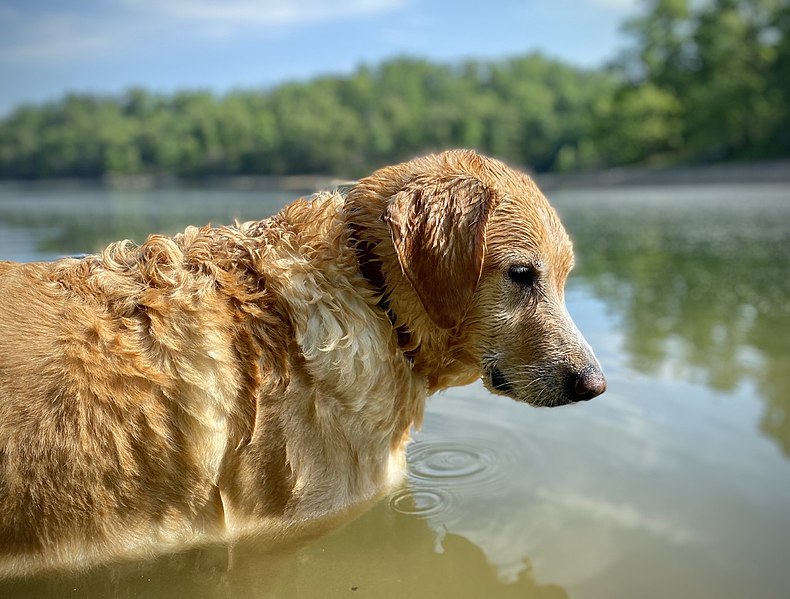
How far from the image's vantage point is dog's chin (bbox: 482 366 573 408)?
3756mm

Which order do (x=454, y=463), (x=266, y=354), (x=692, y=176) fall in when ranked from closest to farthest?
(x=266, y=354) < (x=454, y=463) < (x=692, y=176)

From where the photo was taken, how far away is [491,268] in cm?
372

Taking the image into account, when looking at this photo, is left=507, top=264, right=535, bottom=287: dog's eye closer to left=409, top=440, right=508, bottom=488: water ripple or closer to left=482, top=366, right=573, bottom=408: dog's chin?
left=482, top=366, right=573, bottom=408: dog's chin

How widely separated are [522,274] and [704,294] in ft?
25.7

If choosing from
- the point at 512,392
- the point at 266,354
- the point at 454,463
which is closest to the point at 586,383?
the point at 512,392

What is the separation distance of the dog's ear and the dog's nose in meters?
0.71

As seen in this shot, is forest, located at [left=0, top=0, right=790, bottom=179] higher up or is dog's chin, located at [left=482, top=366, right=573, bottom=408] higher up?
forest, located at [left=0, top=0, right=790, bottom=179]

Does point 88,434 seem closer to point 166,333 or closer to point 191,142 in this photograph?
point 166,333

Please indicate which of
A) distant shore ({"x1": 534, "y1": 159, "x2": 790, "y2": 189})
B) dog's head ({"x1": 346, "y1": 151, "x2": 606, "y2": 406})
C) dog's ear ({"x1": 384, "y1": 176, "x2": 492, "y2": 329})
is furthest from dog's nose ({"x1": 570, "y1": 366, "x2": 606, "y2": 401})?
distant shore ({"x1": 534, "y1": 159, "x2": 790, "y2": 189})

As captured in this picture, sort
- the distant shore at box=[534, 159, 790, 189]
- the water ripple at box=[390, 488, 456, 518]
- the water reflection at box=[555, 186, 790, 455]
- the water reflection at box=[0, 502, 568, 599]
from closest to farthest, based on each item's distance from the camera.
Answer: the water reflection at box=[0, 502, 568, 599], the water ripple at box=[390, 488, 456, 518], the water reflection at box=[555, 186, 790, 455], the distant shore at box=[534, 159, 790, 189]

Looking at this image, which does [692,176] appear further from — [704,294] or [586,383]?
[586,383]

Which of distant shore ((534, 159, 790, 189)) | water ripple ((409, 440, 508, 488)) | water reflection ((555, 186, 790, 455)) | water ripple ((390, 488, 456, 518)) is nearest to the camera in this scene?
water ripple ((390, 488, 456, 518))

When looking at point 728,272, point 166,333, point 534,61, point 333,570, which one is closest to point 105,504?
point 166,333

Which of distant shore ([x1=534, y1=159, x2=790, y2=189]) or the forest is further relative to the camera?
the forest
